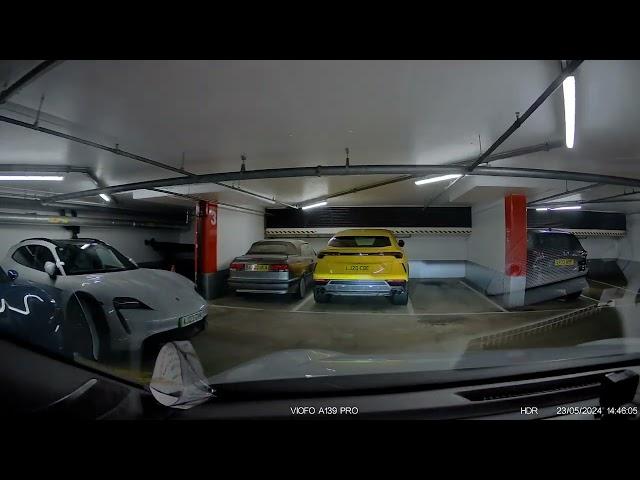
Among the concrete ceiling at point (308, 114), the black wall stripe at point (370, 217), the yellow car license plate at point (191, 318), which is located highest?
the concrete ceiling at point (308, 114)

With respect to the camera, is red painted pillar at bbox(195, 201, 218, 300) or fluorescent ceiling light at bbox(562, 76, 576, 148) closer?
fluorescent ceiling light at bbox(562, 76, 576, 148)

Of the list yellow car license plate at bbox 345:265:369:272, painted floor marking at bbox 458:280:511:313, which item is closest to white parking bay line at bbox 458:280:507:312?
painted floor marking at bbox 458:280:511:313

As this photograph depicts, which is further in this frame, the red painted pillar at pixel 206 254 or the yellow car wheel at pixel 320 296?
the yellow car wheel at pixel 320 296

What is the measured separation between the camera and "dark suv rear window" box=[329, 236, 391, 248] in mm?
2631

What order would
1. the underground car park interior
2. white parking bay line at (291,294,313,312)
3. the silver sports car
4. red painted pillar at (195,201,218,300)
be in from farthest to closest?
white parking bay line at (291,294,313,312) → red painted pillar at (195,201,218,300) → the silver sports car → the underground car park interior

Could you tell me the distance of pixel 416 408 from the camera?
3.44ft

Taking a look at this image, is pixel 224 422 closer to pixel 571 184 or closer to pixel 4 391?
pixel 4 391

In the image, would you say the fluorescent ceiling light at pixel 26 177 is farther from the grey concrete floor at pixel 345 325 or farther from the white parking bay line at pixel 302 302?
the white parking bay line at pixel 302 302

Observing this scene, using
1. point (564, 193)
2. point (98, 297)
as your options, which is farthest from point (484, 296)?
point (98, 297)

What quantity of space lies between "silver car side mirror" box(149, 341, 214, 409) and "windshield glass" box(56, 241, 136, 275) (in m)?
0.95

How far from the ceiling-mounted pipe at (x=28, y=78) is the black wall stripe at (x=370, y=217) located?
80.7 inches

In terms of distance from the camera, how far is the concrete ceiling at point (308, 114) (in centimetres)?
152
